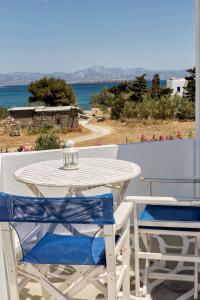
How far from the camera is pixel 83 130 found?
752 cm

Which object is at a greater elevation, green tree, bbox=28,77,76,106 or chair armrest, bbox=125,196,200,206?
green tree, bbox=28,77,76,106

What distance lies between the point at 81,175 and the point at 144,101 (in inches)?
243

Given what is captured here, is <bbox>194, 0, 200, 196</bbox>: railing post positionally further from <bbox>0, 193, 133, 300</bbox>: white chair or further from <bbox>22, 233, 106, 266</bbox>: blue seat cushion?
<bbox>22, 233, 106, 266</bbox>: blue seat cushion

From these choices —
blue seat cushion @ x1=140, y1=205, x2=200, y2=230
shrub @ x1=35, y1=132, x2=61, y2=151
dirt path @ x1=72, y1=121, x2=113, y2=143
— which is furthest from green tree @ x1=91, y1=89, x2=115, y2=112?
blue seat cushion @ x1=140, y1=205, x2=200, y2=230

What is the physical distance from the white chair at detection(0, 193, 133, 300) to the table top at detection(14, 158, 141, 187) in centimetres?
35

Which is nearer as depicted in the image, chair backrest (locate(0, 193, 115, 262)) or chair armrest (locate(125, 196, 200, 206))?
chair backrest (locate(0, 193, 115, 262))

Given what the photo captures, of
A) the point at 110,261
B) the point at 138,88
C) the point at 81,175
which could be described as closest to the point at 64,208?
the point at 110,261

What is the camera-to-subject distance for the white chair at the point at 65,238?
1.71 m

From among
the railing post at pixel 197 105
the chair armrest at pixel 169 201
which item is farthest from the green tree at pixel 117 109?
the chair armrest at pixel 169 201

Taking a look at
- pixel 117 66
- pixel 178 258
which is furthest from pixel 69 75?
pixel 178 258

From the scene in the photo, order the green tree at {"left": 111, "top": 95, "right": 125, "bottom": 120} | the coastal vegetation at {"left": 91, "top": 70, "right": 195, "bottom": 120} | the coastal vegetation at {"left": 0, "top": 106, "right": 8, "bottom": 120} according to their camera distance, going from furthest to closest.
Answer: the green tree at {"left": 111, "top": 95, "right": 125, "bottom": 120}
the coastal vegetation at {"left": 0, "top": 106, "right": 8, "bottom": 120}
the coastal vegetation at {"left": 91, "top": 70, "right": 195, "bottom": 120}

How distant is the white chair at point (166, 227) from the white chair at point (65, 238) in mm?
242

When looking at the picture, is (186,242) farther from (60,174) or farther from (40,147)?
(40,147)

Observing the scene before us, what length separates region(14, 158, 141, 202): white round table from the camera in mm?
2373
